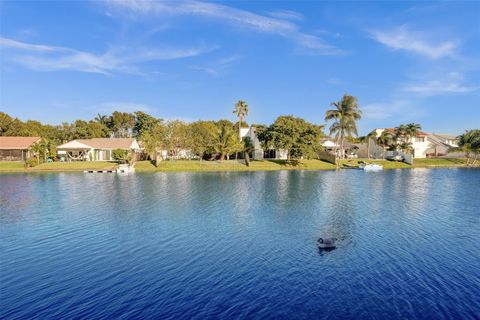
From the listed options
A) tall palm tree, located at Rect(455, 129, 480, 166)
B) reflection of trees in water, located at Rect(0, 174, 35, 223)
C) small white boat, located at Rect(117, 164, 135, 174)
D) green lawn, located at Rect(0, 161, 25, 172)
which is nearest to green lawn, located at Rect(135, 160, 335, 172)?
small white boat, located at Rect(117, 164, 135, 174)

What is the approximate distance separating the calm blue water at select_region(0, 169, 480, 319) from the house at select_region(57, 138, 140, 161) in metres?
67.1

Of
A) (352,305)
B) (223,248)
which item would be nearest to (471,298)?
(352,305)

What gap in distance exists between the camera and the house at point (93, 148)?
102m

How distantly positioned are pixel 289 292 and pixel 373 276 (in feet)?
18.0

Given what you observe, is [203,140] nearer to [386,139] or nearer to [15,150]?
[15,150]

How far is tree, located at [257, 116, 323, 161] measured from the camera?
301 feet

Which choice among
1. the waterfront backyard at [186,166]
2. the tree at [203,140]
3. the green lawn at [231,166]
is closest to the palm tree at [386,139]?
the waterfront backyard at [186,166]

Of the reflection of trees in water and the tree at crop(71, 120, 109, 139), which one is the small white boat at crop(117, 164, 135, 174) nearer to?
the reflection of trees in water

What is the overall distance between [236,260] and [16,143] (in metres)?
106

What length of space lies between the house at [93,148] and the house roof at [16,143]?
27.4ft

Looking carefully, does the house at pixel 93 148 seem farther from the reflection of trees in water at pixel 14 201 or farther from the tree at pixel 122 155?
the reflection of trees in water at pixel 14 201

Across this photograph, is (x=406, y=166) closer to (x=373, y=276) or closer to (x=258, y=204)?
(x=258, y=204)

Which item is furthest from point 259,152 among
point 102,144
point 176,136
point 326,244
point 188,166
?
point 326,244

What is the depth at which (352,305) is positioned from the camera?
49.1 feet
